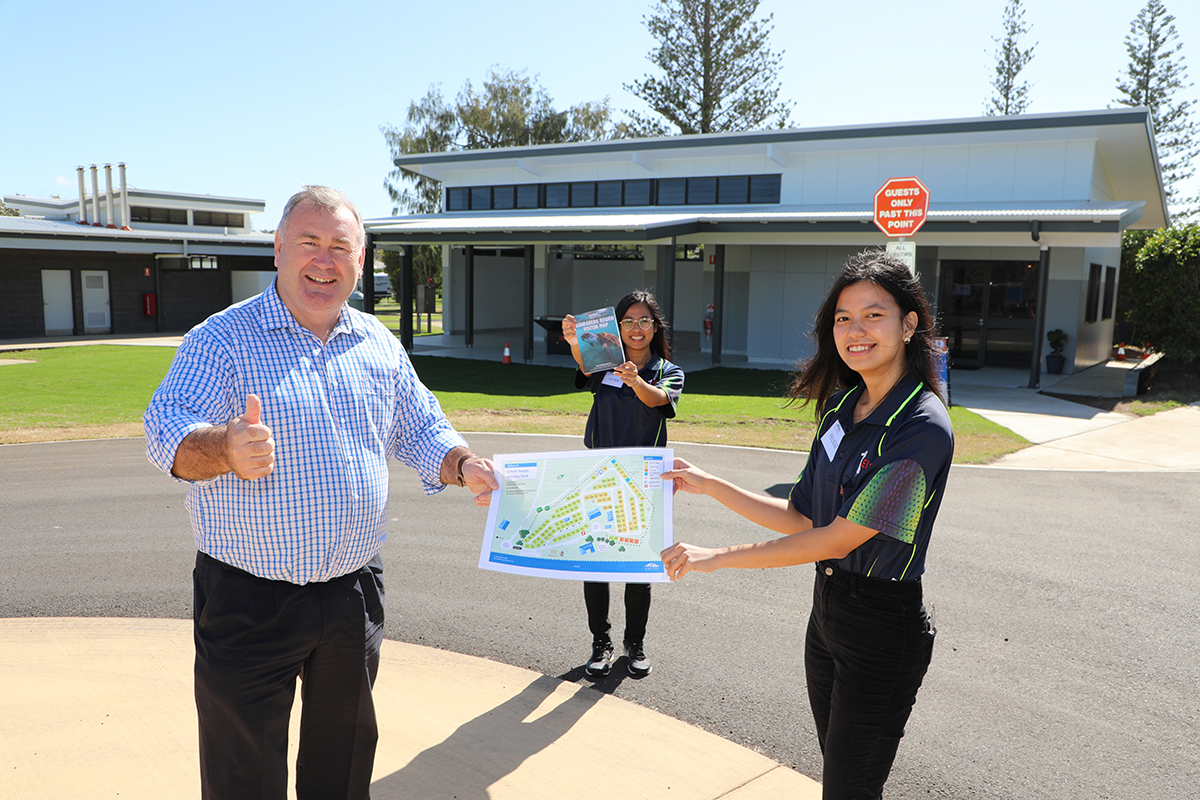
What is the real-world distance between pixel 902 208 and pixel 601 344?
379 inches

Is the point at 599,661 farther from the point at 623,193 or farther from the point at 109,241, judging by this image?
the point at 109,241

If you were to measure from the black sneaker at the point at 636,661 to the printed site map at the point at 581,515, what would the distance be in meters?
1.65

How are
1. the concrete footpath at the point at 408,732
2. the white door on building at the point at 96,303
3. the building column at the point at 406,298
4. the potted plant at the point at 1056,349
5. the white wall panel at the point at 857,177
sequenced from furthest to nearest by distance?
the white door on building at the point at 96,303
the building column at the point at 406,298
the white wall panel at the point at 857,177
the potted plant at the point at 1056,349
the concrete footpath at the point at 408,732

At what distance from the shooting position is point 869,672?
7.91 ft

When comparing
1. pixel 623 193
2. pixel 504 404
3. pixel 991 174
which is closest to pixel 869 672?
pixel 504 404

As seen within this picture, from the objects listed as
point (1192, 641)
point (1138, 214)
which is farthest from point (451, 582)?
point (1138, 214)

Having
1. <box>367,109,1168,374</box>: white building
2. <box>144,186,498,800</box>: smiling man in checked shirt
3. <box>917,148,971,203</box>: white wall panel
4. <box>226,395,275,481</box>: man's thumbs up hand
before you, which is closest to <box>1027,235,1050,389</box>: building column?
<box>367,109,1168,374</box>: white building

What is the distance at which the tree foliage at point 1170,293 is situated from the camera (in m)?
18.7

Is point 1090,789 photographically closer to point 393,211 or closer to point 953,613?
point 953,613

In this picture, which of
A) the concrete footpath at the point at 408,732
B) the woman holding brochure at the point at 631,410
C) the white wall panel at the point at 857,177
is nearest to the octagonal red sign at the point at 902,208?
the white wall panel at the point at 857,177

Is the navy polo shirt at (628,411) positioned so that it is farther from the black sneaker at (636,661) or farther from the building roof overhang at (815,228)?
the building roof overhang at (815,228)

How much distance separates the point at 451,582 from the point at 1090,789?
4035 millimetres

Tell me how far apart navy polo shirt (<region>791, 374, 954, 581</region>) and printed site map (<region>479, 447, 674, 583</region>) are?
30.0 inches

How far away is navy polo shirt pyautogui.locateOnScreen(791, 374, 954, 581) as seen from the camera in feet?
7.67
